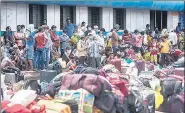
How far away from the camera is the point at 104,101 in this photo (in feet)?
21.2

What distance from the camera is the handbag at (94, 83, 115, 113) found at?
6422mm

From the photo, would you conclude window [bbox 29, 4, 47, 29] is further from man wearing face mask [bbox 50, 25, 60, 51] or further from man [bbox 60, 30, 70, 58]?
man [bbox 60, 30, 70, 58]

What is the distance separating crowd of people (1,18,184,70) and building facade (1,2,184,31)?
0.34 metres

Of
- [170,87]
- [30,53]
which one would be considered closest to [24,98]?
[170,87]

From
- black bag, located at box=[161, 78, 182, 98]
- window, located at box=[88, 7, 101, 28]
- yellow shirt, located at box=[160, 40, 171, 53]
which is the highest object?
window, located at box=[88, 7, 101, 28]

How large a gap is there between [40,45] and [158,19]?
5.43 m

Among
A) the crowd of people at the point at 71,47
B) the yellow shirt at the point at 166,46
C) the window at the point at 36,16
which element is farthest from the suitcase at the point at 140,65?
the window at the point at 36,16

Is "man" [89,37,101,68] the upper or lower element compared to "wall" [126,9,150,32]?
lower

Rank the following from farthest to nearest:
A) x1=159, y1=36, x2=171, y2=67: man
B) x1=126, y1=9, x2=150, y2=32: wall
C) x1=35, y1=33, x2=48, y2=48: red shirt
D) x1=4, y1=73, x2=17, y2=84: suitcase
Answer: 1. x1=35, y1=33, x2=48, y2=48: red shirt
2. x1=159, y1=36, x2=171, y2=67: man
3. x1=4, y1=73, x2=17, y2=84: suitcase
4. x1=126, y1=9, x2=150, y2=32: wall

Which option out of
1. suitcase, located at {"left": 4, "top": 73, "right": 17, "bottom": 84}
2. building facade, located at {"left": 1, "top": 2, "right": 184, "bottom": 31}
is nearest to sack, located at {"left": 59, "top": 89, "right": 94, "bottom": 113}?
building facade, located at {"left": 1, "top": 2, "right": 184, "bottom": 31}

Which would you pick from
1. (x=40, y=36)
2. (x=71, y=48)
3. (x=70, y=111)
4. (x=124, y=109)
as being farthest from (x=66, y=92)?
(x=71, y=48)

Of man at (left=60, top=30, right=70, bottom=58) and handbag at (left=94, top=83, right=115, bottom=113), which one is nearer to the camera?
handbag at (left=94, top=83, right=115, bottom=113)

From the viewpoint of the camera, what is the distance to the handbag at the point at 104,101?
21.1 feet

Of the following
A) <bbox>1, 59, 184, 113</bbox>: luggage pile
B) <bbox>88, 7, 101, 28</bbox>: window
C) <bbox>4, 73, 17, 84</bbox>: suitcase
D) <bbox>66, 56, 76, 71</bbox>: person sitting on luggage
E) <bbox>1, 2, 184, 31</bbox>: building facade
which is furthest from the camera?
<bbox>66, 56, 76, 71</bbox>: person sitting on luggage
